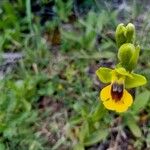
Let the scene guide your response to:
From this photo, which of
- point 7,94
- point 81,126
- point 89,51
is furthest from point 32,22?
point 81,126

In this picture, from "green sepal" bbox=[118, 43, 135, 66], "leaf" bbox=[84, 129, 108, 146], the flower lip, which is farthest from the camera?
"leaf" bbox=[84, 129, 108, 146]

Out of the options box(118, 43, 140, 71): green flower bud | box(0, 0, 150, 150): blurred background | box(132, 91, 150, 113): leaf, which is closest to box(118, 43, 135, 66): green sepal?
box(118, 43, 140, 71): green flower bud

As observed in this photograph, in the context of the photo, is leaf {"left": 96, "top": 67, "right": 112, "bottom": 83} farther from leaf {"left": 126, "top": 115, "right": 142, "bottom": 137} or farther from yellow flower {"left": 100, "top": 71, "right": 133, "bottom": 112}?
leaf {"left": 126, "top": 115, "right": 142, "bottom": 137}

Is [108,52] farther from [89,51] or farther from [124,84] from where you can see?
[124,84]

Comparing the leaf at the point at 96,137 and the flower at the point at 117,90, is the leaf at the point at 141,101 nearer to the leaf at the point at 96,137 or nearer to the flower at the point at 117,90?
the leaf at the point at 96,137

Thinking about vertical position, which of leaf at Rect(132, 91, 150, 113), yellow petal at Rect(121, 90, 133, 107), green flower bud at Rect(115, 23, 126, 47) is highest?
green flower bud at Rect(115, 23, 126, 47)

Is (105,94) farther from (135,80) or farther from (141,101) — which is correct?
(141,101)
